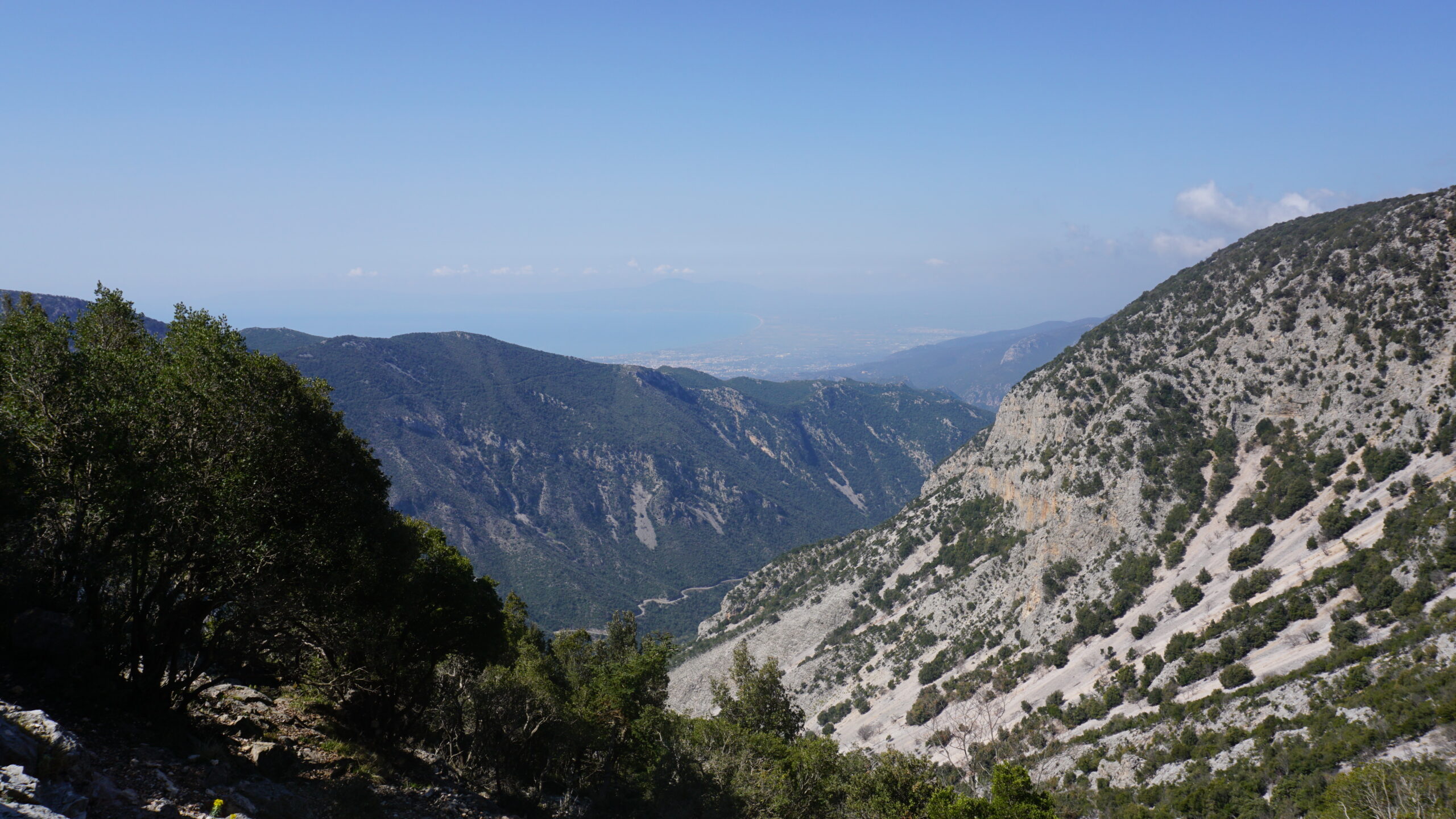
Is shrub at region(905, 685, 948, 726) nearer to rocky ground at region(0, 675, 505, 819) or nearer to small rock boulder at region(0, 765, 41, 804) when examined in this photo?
rocky ground at region(0, 675, 505, 819)

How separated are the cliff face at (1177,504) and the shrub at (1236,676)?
1.02m

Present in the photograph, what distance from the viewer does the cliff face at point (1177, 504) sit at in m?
51.6

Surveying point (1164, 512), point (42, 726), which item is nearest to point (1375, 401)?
point (1164, 512)

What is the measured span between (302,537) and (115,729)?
4894 mm

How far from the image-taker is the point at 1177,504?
6650 centimetres

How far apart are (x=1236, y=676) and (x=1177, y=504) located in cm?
2575

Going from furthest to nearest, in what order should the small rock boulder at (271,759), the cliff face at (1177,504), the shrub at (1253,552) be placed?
the shrub at (1253,552) < the cliff face at (1177,504) < the small rock boulder at (271,759)

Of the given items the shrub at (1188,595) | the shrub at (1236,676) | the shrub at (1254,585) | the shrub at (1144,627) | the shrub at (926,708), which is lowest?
the shrub at (926,708)

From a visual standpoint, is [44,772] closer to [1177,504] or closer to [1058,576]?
[1058,576]

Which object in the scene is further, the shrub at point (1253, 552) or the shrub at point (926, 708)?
the shrub at point (926, 708)

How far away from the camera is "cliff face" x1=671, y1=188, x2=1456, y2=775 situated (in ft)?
169

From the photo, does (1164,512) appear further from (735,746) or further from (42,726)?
(42,726)

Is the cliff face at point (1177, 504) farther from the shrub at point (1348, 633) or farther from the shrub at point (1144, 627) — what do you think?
the shrub at point (1348, 633)

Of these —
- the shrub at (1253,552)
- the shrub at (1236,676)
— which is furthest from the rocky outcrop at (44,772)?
the shrub at (1253,552)
